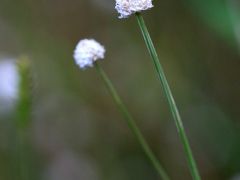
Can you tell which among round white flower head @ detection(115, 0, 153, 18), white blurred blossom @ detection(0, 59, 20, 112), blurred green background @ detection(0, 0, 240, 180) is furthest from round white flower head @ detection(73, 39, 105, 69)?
white blurred blossom @ detection(0, 59, 20, 112)

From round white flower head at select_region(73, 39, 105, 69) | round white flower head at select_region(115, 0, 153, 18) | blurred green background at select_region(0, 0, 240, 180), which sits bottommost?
blurred green background at select_region(0, 0, 240, 180)

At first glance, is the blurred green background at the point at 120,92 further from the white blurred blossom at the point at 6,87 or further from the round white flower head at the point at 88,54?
the round white flower head at the point at 88,54

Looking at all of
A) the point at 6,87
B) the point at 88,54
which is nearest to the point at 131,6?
the point at 88,54

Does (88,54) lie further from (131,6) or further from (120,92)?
(120,92)

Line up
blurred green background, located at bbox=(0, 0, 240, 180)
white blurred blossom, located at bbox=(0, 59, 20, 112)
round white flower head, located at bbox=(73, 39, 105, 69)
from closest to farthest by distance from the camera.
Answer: round white flower head, located at bbox=(73, 39, 105, 69) < blurred green background, located at bbox=(0, 0, 240, 180) < white blurred blossom, located at bbox=(0, 59, 20, 112)

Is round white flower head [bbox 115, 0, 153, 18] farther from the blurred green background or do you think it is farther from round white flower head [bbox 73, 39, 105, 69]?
the blurred green background

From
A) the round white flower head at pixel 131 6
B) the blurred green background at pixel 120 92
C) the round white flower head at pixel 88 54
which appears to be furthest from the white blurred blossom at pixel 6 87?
the round white flower head at pixel 131 6

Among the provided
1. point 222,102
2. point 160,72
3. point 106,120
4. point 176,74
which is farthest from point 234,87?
point 160,72
